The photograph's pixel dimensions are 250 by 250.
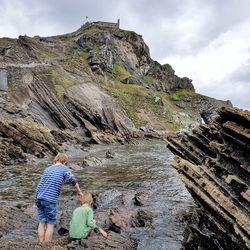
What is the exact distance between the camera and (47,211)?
13.3 meters

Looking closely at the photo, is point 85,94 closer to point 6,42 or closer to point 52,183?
point 6,42

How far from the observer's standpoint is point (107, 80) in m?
110

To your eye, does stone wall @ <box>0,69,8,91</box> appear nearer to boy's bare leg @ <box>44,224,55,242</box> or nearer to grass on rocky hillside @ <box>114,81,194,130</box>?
grass on rocky hillside @ <box>114,81,194,130</box>

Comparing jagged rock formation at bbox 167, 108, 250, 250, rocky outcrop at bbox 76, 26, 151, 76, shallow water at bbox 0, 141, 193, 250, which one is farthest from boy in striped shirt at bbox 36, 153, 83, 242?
rocky outcrop at bbox 76, 26, 151, 76

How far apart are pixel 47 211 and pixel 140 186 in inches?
545

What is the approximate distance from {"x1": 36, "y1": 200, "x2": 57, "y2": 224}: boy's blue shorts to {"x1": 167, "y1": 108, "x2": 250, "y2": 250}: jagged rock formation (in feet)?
14.5

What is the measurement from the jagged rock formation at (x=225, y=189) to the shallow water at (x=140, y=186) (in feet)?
5.17

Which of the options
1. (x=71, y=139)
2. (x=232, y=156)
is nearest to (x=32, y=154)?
(x=71, y=139)

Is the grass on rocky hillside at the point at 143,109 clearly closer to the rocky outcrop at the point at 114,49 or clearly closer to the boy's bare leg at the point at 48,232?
the rocky outcrop at the point at 114,49

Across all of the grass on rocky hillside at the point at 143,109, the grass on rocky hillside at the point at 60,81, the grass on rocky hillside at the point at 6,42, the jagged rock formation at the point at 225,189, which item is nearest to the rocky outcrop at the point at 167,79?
the grass on rocky hillside at the point at 143,109

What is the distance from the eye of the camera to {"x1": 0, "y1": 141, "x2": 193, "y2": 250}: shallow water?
53.1 ft

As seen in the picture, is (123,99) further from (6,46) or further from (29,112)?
(29,112)

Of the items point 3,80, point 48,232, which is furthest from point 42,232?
point 3,80

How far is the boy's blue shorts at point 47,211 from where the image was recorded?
1320 cm
